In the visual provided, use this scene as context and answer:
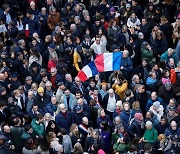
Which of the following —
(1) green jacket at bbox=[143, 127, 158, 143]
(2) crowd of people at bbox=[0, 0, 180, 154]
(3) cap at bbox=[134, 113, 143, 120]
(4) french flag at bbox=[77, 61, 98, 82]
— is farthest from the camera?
(4) french flag at bbox=[77, 61, 98, 82]

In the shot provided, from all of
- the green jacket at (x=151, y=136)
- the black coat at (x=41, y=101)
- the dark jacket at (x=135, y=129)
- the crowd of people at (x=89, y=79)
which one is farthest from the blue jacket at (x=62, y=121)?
the green jacket at (x=151, y=136)

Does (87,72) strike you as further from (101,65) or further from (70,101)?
(70,101)

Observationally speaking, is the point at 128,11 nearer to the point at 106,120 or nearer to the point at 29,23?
the point at 29,23

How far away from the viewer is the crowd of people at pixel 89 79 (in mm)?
18984

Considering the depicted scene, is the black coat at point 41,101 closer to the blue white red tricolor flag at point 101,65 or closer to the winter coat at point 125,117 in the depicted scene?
the blue white red tricolor flag at point 101,65

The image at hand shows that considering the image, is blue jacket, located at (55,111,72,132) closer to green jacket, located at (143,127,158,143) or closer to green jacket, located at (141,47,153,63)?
green jacket, located at (143,127,158,143)

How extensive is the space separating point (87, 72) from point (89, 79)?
20cm

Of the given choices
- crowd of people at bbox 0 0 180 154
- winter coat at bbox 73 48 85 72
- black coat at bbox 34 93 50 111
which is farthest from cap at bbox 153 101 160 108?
winter coat at bbox 73 48 85 72

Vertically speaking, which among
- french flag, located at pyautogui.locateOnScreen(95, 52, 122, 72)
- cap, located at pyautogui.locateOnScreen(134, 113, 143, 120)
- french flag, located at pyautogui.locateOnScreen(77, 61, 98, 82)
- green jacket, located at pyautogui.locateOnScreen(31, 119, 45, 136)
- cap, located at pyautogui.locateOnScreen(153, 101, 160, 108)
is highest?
french flag, located at pyautogui.locateOnScreen(95, 52, 122, 72)

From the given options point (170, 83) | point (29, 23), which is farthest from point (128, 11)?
point (170, 83)

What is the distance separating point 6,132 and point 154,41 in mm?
6789

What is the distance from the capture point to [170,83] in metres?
20.9

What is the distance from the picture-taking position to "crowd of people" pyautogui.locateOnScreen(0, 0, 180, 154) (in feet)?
62.3

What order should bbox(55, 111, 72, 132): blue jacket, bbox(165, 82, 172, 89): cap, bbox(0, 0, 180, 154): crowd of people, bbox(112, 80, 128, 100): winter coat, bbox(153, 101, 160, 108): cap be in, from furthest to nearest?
1. bbox(112, 80, 128, 100): winter coat
2. bbox(165, 82, 172, 89): cap
3. bbox(153, 101, 160, 108): cap
4. bbox(55, 111, 72, 132): blue jacket
5. bbox(0, 0, 180, 154): crowd of people
